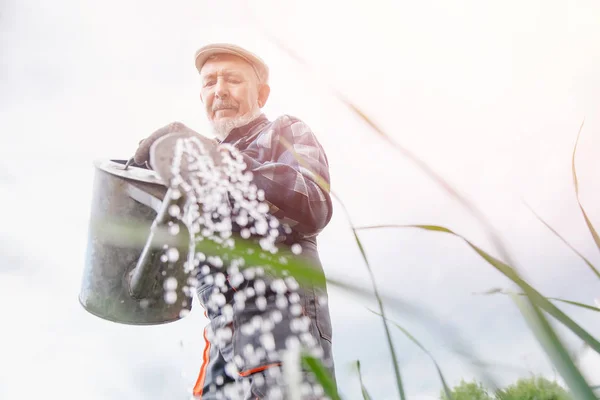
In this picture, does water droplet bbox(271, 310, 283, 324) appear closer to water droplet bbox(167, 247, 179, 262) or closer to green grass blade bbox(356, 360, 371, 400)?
water droplet bbox(167, 247, 179, 262)

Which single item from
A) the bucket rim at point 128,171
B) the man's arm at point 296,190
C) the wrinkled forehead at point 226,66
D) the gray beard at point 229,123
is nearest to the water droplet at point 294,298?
the man's arm at point 296,190

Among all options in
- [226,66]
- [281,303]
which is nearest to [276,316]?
[281,303]

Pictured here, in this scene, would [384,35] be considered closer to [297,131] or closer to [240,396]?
[297,131]

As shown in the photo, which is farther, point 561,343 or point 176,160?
point 176,160

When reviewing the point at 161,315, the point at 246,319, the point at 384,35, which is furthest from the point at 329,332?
the point at 384,35

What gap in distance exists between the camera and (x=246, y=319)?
2.36 ft

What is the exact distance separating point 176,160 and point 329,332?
16.2 inches

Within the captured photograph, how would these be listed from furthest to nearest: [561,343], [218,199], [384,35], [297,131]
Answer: [384,35] → [297,131] → [218,199] → [561,343]

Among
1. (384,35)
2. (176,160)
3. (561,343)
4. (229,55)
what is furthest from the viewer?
(384,35)

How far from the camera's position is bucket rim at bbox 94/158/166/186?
66 cm

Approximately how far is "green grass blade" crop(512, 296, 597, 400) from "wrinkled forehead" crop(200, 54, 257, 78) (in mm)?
1049

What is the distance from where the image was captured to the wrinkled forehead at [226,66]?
3.61ft

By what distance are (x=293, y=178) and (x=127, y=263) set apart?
0.25 meters

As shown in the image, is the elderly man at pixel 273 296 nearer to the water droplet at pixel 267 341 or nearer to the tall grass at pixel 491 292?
the water droplet at pixel 267 341
